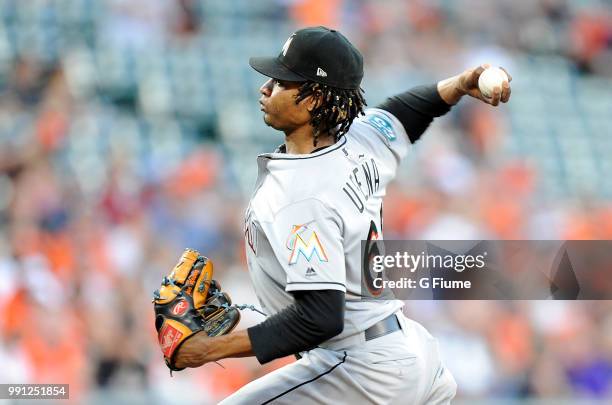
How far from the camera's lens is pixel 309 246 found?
2842 millimetres

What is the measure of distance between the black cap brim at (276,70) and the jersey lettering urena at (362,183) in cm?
32

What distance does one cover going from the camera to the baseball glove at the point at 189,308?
2.91m

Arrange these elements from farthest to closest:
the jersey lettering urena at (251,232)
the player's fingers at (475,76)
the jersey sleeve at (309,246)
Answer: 1. the player's fingers at (475,76)
2. the jersey lettering urena at (251,232)
3. the jersey sleeve at (309,246)

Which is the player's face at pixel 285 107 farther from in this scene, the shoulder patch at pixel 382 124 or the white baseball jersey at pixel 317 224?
the shoulder patch at pixel 382 124

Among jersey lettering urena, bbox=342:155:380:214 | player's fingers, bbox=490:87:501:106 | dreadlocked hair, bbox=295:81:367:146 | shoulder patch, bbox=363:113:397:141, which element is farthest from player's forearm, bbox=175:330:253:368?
player's fingers, bbox=490:87:501:106

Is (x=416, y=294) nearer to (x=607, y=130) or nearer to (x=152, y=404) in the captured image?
(x=152, y=404)

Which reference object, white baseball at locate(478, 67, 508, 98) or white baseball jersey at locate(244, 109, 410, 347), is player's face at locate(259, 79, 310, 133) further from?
white baseball at locate(478, 67, 508, 98)

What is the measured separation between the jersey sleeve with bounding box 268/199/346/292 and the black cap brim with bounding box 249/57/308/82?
386 millimetres

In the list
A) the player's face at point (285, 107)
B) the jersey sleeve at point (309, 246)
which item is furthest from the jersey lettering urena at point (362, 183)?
the player's face at point (285, 107)

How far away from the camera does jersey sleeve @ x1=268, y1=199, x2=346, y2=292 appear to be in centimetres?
282

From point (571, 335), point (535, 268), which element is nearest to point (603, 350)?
point (571, 335)

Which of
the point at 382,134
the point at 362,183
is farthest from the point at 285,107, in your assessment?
→ the point at 382,134

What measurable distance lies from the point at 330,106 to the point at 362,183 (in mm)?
245

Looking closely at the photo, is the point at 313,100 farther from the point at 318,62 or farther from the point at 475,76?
the point at 475,76
